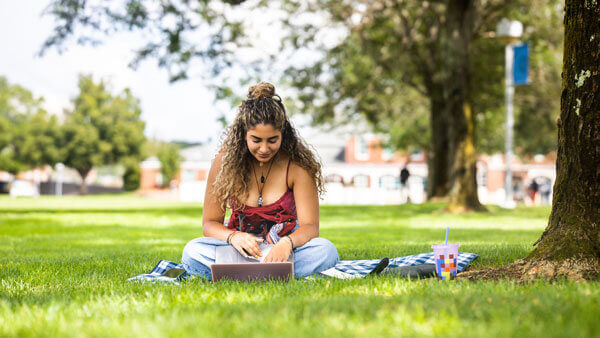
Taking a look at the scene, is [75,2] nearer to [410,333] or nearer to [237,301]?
[237,301]

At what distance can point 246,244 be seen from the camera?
3.88 meters

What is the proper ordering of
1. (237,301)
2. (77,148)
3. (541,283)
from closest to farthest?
(237,301) < (541,283) < (77,148)

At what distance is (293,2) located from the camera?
61.2ft

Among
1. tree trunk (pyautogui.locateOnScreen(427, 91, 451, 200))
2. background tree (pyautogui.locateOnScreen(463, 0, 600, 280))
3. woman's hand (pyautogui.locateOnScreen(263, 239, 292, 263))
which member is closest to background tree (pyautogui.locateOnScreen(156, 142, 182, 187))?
tree trunk (pyautogui.locateOnScreen(427, 91, 451, 200))

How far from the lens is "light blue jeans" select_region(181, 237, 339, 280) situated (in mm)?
4180

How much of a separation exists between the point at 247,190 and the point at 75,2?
43.7 ft

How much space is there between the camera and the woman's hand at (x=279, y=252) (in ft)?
12.6

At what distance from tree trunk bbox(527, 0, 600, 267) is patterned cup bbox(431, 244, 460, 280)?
0.55m

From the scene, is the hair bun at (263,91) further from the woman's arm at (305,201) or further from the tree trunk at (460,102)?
the tree trunk at (460,102)

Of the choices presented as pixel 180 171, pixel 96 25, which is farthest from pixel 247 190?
pixel 180 171

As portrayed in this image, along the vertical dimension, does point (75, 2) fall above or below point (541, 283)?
above

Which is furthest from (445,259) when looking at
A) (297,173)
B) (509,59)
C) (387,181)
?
(387,181)

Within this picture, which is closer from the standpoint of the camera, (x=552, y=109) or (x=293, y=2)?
(x=293, y=2)

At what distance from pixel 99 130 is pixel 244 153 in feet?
206
